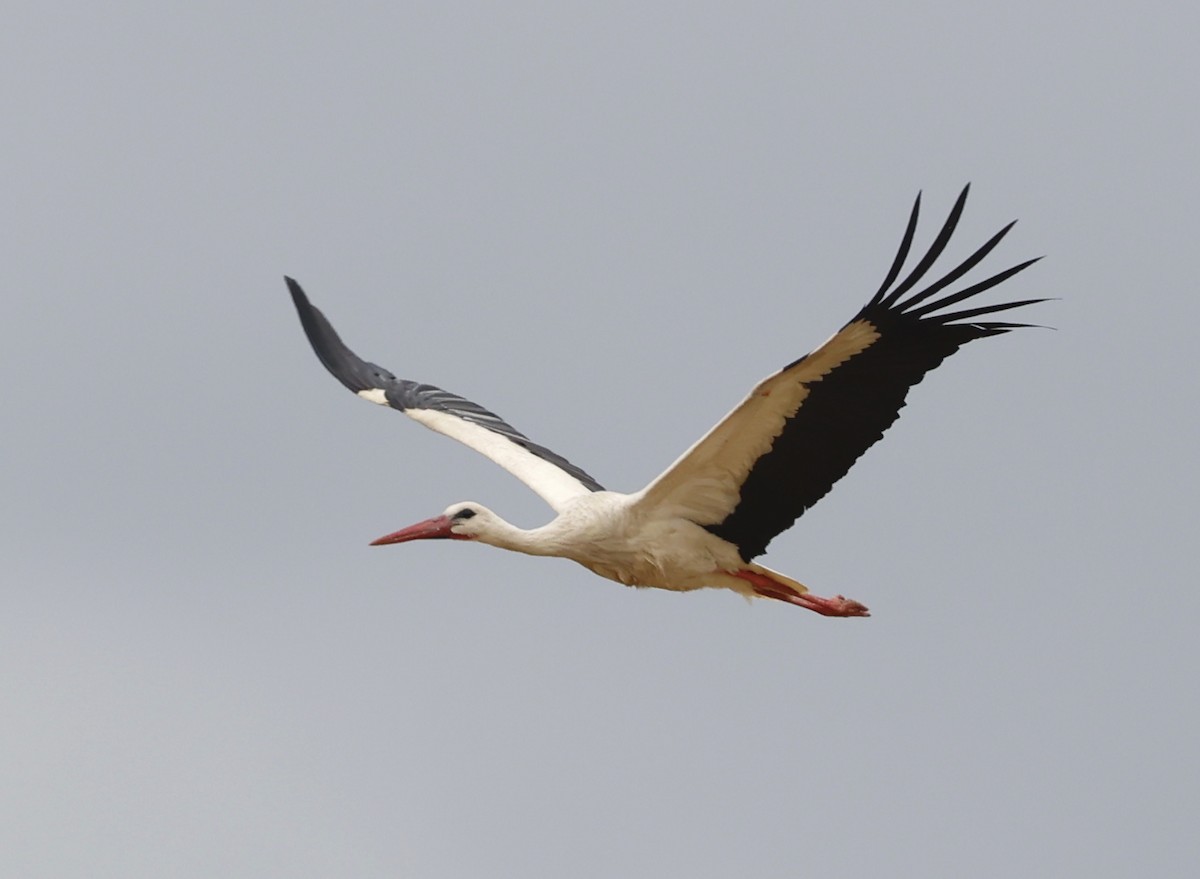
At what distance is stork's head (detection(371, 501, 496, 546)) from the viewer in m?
14.4

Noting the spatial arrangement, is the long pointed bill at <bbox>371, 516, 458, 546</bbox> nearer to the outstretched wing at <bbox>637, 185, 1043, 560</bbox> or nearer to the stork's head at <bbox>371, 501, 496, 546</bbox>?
the stork's head at <bbox>371, 501, 496, 546</bbox>

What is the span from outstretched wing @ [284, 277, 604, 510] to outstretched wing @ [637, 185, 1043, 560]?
2043 millimetres

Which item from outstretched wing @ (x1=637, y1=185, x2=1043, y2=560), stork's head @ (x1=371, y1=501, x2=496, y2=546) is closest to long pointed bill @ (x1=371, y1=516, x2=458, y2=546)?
stork's head @ (x1=371, y1=501, x2=496, y2=546)

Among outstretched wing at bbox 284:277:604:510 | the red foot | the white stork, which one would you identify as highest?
outstretched wing at bbox 284:277:604:510

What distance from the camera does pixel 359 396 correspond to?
1672cm

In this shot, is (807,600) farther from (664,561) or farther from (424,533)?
(424,533)

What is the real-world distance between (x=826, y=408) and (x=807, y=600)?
223 centimetres

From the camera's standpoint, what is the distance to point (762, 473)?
13.4 metres

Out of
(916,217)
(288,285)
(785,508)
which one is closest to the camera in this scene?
(916,217)

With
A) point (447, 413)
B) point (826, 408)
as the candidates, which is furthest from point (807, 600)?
point (447, 413)

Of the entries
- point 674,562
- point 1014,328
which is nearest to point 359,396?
point 674,562

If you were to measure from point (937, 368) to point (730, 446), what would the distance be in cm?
130

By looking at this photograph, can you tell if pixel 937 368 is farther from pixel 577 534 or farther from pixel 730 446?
pixel 577 534

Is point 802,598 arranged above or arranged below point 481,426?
below
